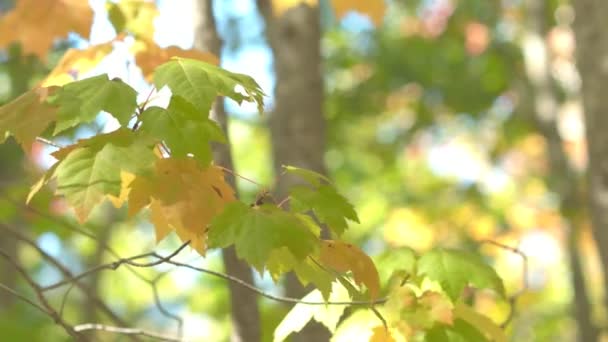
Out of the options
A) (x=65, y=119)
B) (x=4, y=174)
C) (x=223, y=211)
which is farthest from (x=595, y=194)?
(x=4, y=174)

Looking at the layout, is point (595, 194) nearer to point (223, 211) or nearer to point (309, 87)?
point (309, 87)

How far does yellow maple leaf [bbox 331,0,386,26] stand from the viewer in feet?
7.99

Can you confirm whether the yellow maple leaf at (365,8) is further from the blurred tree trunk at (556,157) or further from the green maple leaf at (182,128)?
the blurred tree trunk at (556,157)

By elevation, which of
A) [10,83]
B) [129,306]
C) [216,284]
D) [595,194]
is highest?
[10,83]

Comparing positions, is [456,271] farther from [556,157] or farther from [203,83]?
[556,157]

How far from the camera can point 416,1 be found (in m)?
7.83

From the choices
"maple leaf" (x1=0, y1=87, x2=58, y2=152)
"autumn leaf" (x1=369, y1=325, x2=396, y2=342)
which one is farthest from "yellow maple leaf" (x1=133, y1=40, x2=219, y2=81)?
"autumn leaf" (x1=369, y1=325, x2=396, y2=342)

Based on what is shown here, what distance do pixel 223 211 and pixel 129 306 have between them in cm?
1428

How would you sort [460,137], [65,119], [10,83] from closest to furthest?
[65,119] → [10,83] → [460,137]

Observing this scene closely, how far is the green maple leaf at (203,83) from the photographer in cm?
124

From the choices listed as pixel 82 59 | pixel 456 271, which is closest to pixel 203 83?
pixel 456 271

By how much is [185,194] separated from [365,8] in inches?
53.1

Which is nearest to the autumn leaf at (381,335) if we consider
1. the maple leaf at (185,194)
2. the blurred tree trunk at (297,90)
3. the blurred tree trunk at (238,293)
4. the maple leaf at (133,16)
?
the maple leaf at (185,194)

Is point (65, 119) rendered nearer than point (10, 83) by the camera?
Yes
